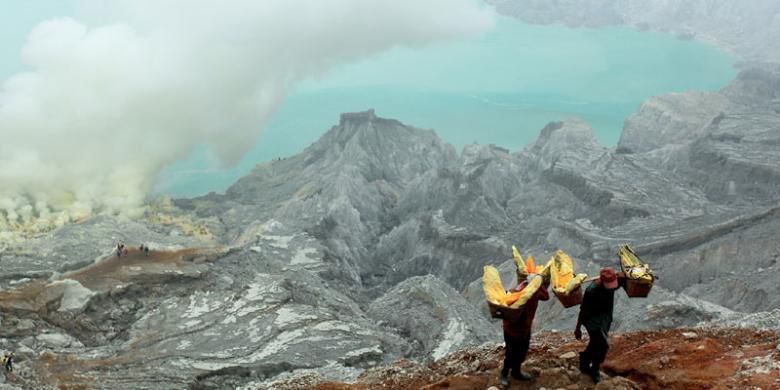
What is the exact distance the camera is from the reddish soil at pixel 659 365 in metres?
14.9

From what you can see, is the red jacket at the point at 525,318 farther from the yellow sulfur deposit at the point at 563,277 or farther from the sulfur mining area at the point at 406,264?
the sulfur mining area at the point at 406,264

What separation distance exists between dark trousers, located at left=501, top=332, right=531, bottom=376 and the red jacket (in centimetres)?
11

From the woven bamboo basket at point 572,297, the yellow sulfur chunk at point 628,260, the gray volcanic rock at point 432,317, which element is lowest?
the gray volcanic rock at point 432,317

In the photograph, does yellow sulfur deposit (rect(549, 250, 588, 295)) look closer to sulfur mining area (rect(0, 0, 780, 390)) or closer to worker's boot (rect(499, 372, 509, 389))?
sulfur mining area (rect(0, 0, 780, 390))

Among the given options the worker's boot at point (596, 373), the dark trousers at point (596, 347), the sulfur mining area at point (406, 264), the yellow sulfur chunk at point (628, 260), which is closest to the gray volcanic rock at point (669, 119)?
the sulfur mining area at point (406, 264)

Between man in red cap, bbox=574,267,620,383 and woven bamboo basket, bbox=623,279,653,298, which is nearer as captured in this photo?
woven bamboo basket, bbox=623,279,653,298

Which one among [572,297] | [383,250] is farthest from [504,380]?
[383,250]

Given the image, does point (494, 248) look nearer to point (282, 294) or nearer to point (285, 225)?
point (285, 225)

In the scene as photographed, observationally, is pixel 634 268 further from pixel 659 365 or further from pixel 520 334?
pixel 659 365

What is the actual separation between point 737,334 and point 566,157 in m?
105

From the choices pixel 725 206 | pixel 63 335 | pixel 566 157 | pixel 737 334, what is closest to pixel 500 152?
pixel 566 157

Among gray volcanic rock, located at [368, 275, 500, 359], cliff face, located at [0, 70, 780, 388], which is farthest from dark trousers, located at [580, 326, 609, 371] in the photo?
gray volcanic rock, located at [368, 275, 500, 359]

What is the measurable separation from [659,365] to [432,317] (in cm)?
3843

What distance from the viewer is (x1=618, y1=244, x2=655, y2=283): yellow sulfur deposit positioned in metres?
14.1
